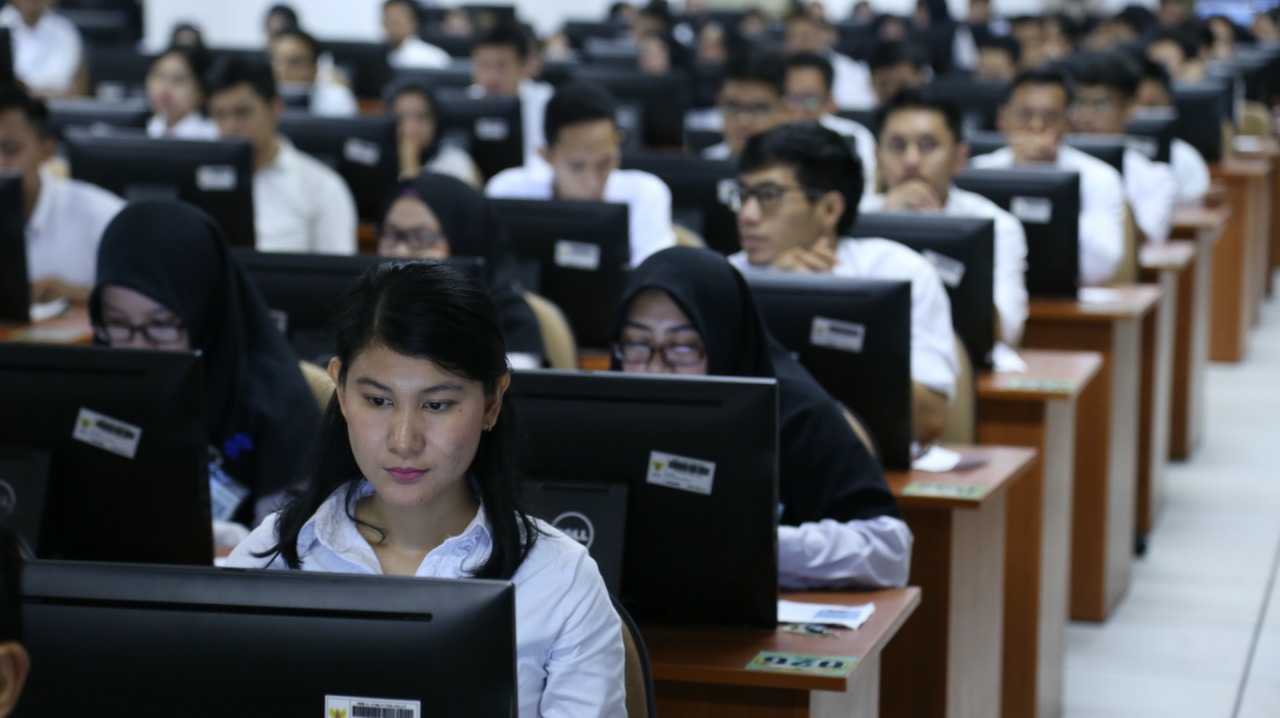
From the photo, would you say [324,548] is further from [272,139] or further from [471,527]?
[272,139]

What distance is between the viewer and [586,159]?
531 cm

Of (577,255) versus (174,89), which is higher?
(174,89)

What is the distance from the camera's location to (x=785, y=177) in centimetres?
375

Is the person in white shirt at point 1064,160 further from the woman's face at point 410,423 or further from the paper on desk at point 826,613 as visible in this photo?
the woman's face at point 410,423

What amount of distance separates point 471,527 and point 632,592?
48 centimetres

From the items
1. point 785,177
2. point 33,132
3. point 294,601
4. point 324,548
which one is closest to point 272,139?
point 33,132

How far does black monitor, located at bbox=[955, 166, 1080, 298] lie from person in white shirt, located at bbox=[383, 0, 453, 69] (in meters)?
5.72

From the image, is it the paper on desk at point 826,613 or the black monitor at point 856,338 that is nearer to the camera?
the paper on desk at point 826,613

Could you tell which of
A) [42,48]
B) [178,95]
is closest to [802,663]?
[178,95]

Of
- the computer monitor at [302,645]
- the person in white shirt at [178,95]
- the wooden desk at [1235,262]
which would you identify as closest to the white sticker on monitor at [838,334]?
the computer monitor at [302,645]

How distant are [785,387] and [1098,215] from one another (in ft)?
8.47

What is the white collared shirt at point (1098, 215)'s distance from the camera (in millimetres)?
5008

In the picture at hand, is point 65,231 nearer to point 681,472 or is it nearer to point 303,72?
point 681,472

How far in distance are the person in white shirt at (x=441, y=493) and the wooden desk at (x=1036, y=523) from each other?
1.83 m
